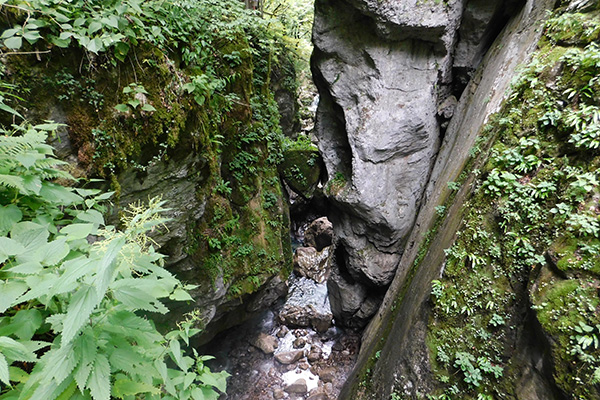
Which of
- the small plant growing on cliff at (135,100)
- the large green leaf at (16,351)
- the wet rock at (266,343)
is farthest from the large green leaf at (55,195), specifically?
the wet rock at (266,343)

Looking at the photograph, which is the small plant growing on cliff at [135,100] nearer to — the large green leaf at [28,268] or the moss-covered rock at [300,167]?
the large green leaf at [28,268]

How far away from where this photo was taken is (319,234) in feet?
42.8

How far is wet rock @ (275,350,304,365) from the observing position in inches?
303

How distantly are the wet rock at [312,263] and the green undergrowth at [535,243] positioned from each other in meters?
7.74

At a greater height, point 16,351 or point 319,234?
point 16,351

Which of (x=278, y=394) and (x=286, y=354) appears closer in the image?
(x=278, y=394)

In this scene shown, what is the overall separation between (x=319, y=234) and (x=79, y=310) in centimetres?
1221

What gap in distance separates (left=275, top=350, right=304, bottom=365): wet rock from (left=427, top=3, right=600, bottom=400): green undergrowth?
5.21m

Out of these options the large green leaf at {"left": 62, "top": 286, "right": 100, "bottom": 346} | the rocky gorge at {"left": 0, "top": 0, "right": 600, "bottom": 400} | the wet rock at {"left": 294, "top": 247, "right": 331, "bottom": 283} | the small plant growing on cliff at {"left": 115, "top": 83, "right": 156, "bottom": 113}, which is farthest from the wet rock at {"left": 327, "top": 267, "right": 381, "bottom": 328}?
the large green leaf at {"left": 62, "top": 286, "right": 100, "bottom": 346}

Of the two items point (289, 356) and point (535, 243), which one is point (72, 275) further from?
point (289, 356)

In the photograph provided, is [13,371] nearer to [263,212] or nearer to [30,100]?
[30,100]

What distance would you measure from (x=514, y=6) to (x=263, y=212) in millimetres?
6926

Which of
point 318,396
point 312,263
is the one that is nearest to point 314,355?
point 318,396

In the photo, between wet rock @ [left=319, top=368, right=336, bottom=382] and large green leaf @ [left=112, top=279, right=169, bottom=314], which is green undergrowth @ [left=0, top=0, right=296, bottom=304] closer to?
large green leaf @ [left=112, top=279, right=169, bottom=314]
